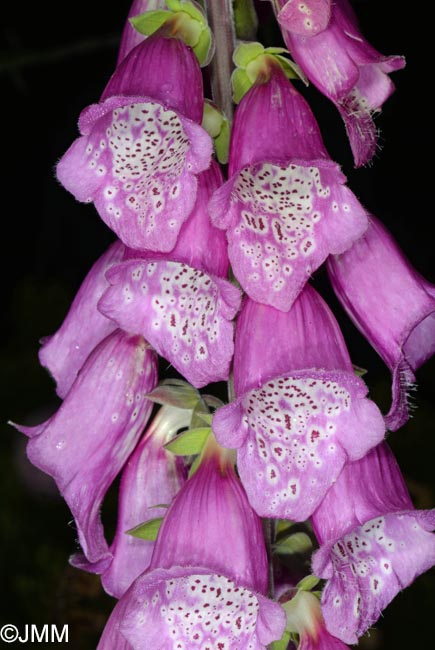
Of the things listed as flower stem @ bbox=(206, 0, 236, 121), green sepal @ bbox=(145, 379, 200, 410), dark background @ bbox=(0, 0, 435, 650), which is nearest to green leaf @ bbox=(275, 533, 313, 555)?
green sepal @ bbox=(145, 379, 200, 410)

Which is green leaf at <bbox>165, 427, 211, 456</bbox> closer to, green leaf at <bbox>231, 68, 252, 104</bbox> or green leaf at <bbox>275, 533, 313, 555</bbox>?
green leaf at <bbox>275, 533, 313, 555</bbox>

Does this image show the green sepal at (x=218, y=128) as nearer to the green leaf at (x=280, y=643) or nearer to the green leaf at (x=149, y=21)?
the green leaf at (x=149, y=21)

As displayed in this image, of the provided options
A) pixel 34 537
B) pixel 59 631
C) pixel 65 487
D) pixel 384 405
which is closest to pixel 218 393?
pixel 384 405

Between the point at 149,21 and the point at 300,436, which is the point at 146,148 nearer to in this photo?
the point at 149,21

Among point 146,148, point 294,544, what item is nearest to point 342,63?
point 146,148

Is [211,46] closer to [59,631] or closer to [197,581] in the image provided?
[197,581]

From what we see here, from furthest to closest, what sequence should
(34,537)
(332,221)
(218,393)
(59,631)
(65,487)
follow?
1. (218,393)
2. (34,537)
3. (59,631)
4. (65,487)
5. (332,221)

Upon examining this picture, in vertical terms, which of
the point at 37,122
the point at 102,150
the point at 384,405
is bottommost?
the point at 384,405

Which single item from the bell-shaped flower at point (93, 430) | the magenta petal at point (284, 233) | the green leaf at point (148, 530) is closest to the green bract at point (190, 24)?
the magenta petal at point (284, 233)
